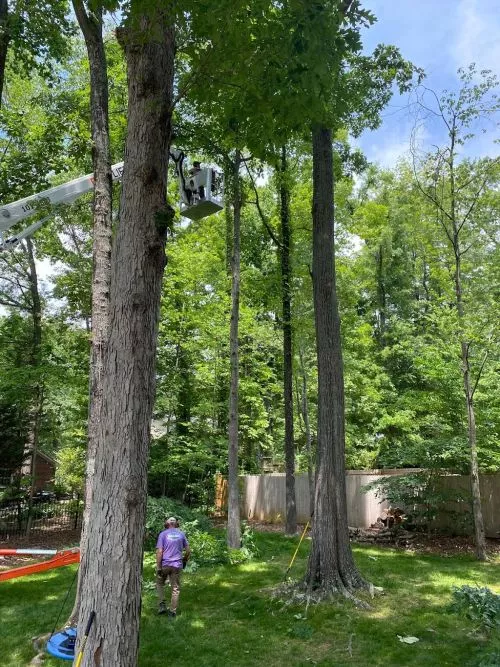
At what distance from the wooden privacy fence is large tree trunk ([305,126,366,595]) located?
5.63 m

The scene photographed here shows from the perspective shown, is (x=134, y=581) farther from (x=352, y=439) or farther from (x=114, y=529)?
(x=352, y=439)

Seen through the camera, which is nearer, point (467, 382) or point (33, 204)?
point (33, 204)

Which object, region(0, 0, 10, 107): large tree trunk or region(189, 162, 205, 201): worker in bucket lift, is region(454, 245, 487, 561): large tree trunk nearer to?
region(189, 162, 205, 201): worker in bucket lift

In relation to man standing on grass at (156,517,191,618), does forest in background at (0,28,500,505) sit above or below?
above

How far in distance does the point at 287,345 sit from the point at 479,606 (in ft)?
32.0

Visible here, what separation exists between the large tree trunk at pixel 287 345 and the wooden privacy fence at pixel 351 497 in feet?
6.38

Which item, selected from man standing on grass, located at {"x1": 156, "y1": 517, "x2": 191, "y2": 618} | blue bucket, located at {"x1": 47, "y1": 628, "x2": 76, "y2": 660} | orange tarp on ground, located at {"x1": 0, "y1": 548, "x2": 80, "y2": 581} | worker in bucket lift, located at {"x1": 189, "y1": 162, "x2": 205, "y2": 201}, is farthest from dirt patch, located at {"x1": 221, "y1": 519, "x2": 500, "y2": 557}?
worker in bucket lift, located at {"x1": 189, "y1": 162, "x2": 205, "y2": 201}

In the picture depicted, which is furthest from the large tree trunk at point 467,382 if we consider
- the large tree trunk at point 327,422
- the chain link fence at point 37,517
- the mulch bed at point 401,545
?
the chain link fence at point 37,517

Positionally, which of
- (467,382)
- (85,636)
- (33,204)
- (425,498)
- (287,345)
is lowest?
(85,636)

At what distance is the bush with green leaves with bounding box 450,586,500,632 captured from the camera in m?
5.08

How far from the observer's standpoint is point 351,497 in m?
15.5

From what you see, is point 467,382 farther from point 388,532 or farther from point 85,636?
point 85,636

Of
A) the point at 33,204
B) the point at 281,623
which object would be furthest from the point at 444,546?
the point at 33,204

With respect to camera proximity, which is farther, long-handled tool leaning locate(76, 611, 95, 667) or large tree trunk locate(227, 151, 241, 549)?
large tree trunk locate(227, 151, 241, 549)
